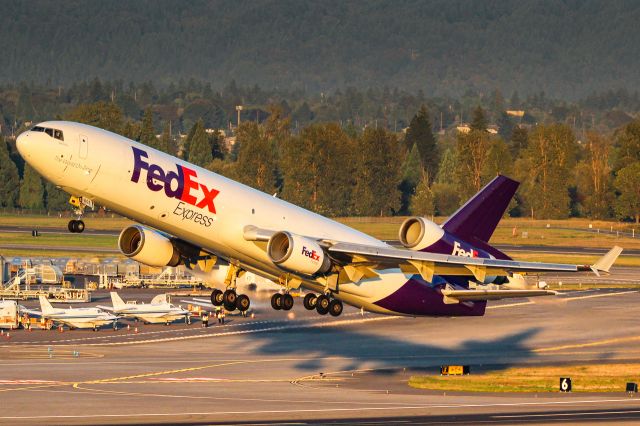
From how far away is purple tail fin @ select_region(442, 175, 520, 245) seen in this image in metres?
74.4

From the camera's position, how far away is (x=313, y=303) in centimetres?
6794

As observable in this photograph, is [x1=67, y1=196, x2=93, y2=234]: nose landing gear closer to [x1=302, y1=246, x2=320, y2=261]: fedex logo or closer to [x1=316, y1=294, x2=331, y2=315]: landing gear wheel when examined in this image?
[x1=302, y1=246, x2=320, y2=261]: fedex logo

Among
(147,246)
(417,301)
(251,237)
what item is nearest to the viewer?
(251,237)

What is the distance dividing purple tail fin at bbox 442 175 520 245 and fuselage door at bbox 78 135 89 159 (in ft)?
82.7

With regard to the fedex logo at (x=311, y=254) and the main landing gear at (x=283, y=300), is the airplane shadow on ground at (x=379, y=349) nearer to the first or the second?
the main landing gear at (x=283, y=300)

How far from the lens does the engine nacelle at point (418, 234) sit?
6956 cm

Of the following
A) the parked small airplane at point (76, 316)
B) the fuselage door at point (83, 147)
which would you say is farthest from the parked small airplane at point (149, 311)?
the fuselage door at point (83, 147)

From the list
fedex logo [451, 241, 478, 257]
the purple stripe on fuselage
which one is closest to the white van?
the purple stripe on fuselage

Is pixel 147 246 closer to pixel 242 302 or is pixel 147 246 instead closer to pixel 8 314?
pixel 242 302

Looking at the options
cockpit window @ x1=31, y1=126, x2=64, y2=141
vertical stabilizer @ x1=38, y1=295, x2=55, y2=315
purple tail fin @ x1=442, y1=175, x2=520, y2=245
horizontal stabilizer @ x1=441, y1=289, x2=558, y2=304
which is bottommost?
vertical stabilizer @ x1=38, y1=295, x2=55, y2=315

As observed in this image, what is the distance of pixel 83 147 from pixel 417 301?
24576 millimetres

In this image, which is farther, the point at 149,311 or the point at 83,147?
the point at 149,311

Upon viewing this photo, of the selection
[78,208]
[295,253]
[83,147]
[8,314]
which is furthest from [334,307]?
[8,314]

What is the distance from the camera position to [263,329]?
129 metres
